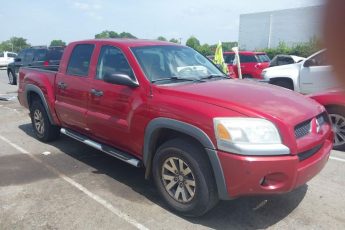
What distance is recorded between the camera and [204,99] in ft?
11.1

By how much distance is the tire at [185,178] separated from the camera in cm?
329

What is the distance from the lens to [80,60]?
5137mm

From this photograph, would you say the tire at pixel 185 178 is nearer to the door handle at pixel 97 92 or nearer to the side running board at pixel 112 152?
the side running board at pixel 112 152

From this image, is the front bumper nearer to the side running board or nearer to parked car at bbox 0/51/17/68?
the side running board

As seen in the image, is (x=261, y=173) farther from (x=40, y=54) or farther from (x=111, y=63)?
(x=40, y=54)

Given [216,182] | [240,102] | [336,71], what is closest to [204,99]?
[240,102]

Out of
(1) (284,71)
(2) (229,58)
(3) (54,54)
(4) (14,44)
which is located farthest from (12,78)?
(4) (14,44)

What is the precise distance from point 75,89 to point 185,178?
89.8 inches

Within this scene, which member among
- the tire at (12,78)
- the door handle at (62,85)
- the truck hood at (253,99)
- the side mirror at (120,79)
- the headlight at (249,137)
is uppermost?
the side mirror at (120,79)

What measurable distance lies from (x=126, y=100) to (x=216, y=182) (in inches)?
59.0

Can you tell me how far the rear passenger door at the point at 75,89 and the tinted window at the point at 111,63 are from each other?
19cm

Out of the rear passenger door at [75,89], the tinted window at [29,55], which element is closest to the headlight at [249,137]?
the rear passenger door at [75,89]

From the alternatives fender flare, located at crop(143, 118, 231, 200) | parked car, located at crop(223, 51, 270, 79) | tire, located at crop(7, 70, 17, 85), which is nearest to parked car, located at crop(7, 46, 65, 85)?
tire, located at crop(7, 70, 17, 85)

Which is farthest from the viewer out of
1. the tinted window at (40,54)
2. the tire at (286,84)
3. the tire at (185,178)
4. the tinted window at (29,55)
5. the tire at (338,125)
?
the tinted window at (29,55)
